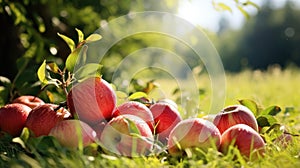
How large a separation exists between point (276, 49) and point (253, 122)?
3416 cm

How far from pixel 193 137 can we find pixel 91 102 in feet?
1.15

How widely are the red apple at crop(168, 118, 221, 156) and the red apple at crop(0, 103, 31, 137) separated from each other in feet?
1.75

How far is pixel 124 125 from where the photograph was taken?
4.88 ft

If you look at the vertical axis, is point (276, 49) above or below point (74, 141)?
below

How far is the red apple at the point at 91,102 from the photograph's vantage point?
5.21ft

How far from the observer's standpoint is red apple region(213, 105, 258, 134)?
5.41 feet

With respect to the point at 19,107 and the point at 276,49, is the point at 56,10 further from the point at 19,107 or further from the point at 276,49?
the point at 276,49

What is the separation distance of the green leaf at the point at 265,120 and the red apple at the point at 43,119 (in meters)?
0.69

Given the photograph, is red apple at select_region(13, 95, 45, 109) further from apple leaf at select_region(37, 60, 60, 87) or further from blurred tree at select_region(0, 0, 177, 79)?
blurred tree at select_region(0, 0, 177, 79)

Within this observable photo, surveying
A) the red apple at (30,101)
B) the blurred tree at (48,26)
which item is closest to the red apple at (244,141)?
the red apple at (30,101)

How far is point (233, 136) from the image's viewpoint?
4.97 ft

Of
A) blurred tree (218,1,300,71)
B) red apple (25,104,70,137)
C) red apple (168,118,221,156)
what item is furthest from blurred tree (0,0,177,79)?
blurred tree (218,1,300,71)

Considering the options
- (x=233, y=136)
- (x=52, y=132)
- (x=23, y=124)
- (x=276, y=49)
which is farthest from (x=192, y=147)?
(x=276, y=49)

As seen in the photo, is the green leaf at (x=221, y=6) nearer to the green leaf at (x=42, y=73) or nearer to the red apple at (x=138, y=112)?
the red apple at (x=138, y=112)
